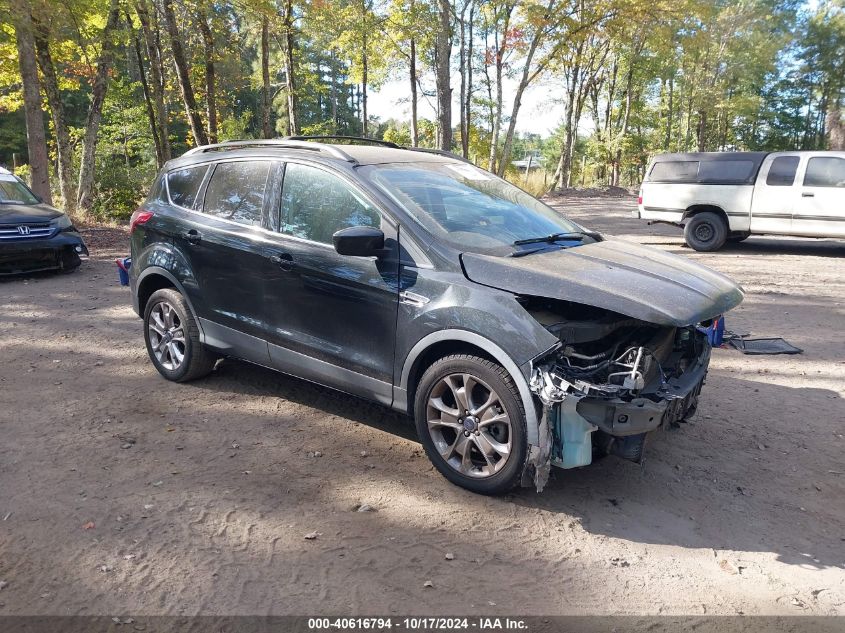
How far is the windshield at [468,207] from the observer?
3855mm

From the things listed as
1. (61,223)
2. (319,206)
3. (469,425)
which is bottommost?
(469,425)

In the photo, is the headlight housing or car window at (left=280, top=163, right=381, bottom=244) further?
the headlight housing

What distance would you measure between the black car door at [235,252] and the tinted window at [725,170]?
10.5 m

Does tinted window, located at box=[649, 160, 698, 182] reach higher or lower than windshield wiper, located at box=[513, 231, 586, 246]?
higher

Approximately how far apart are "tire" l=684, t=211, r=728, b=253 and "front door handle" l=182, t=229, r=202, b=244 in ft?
35.1

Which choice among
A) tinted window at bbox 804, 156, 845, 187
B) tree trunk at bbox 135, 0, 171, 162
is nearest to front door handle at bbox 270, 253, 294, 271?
tinted window at bbox 804, 156, 845, 187

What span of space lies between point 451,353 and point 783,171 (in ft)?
35.7

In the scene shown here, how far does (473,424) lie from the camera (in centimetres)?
347

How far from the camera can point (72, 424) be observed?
449cm

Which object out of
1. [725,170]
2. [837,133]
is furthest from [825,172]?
[837,133]

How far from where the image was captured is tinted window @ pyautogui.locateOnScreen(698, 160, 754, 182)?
39.9ft

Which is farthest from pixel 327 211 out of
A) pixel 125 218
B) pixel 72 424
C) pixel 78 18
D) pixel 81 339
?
pixel 125 218

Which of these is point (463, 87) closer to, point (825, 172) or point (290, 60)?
point (290, 60)

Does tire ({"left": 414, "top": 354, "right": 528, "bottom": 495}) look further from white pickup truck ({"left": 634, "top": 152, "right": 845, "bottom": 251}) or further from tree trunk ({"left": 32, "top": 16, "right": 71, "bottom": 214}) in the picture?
tree trunk ({"left": 32, "top": 16, "right": 71, "bottom": 214})
